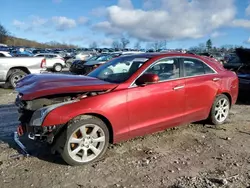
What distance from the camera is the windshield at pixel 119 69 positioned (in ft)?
15.8

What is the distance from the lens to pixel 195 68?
18.5 feet

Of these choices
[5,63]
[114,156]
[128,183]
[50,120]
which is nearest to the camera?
[128,183]

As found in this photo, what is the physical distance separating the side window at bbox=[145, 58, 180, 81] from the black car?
13.5 feet

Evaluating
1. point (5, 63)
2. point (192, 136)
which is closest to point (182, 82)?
point (192, 136)

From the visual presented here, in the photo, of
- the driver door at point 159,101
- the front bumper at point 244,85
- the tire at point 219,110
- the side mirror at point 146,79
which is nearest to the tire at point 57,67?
the front bumper at point 244,85

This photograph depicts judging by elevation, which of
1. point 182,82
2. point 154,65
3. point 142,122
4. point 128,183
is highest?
point 154,65

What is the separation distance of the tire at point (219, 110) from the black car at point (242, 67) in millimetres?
2617

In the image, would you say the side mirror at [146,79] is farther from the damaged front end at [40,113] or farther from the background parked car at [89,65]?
the background parked car at [89,65]

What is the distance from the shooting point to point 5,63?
1170 cm

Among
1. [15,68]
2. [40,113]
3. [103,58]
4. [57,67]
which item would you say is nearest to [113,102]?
[40,113]

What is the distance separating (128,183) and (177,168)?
82 centimetres

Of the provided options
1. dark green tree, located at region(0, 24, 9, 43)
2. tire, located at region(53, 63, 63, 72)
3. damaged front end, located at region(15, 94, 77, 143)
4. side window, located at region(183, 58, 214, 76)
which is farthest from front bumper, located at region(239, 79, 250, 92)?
dark green tree, located at region(0, 24, 9, 43)

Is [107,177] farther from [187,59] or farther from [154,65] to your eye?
[187,59]

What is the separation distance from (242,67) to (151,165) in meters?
6.53
